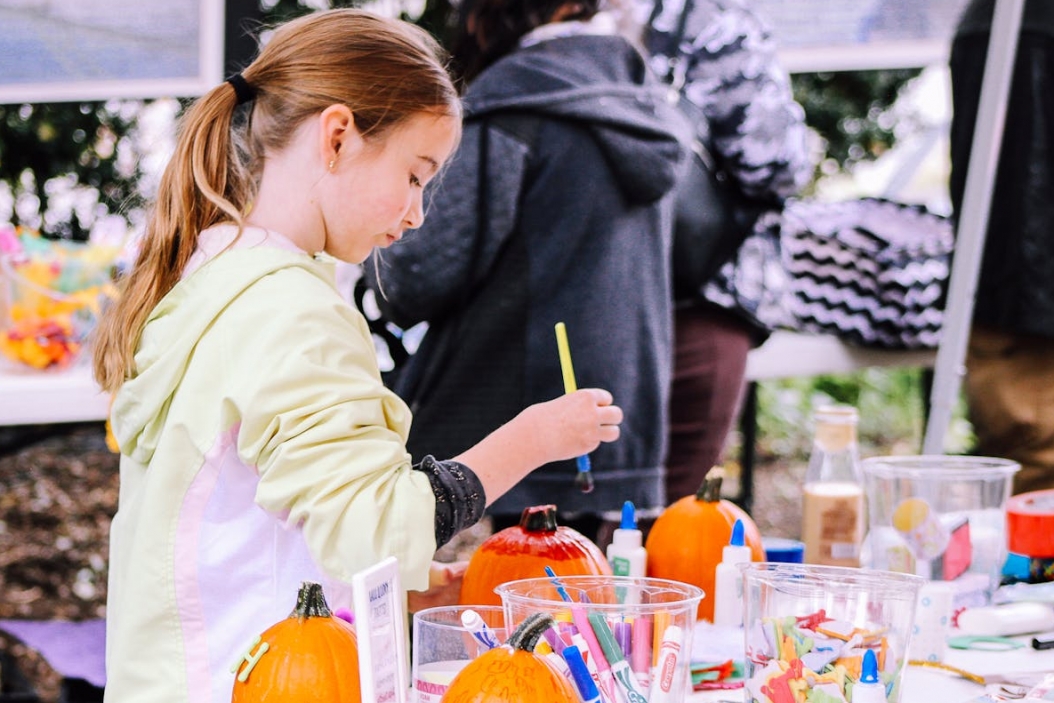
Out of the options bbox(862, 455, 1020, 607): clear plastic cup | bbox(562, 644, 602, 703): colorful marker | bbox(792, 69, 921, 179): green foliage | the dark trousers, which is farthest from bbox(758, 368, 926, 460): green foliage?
bbox(562, 644, 602, 703): colorful marker

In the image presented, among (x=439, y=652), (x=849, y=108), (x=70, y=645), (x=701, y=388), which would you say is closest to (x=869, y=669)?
(x=439, y=652)

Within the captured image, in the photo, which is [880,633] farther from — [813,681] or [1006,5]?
[1006,5]

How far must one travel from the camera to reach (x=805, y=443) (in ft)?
25.3

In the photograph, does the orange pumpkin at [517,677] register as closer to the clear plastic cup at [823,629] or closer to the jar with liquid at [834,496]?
the clear plastic cup at [823,629]

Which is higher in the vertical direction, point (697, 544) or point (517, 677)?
point (517, 677)

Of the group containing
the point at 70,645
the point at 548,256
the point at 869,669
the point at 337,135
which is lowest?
the point at 70,645

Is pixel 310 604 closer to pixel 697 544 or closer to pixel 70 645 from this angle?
pixel 697 544

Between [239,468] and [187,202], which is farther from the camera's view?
[187,202]

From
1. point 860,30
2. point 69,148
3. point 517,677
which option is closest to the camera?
point 517,677

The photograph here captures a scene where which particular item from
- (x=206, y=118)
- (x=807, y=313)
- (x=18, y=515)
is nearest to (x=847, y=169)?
(x=807, y=313)

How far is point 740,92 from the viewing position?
2738mm

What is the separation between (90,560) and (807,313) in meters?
3.68

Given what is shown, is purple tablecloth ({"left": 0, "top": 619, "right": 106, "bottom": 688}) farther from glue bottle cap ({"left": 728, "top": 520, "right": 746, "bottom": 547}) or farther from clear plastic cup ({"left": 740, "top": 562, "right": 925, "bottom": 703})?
clear plastic cup ({"left": 740, "top": 562, "right": 925, "bottom": 703})

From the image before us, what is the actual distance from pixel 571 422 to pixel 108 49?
6.03 ft
